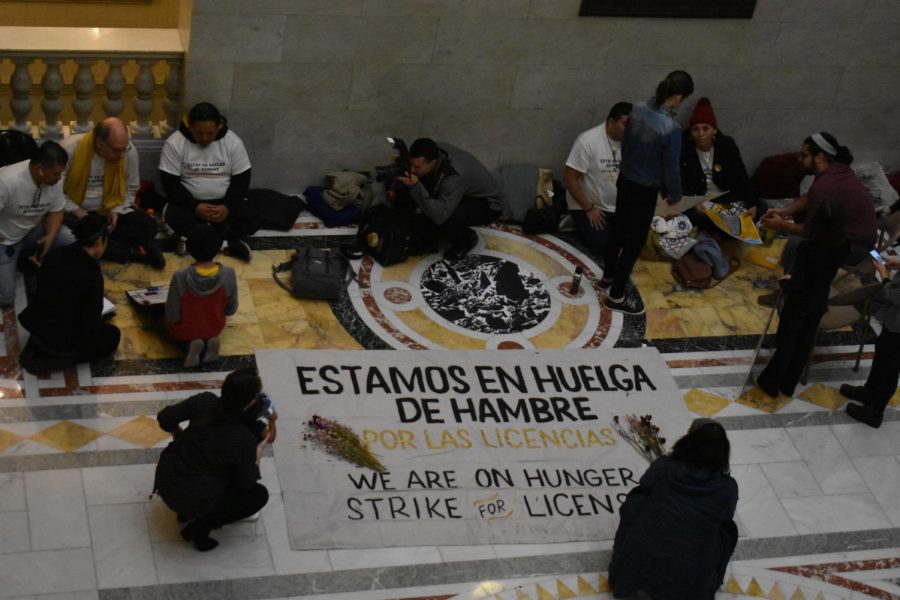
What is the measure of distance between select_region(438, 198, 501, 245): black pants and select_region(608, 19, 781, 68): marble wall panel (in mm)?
1686

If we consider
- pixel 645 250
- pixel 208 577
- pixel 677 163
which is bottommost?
pixel 208 577

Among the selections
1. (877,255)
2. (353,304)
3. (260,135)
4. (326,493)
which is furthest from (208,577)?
(877,255)

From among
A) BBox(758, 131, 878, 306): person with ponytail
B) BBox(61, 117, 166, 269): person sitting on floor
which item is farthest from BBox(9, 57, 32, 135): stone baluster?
BBox(758, 131, 878, 306): person with ponytail

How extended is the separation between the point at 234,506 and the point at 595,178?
14.9ft

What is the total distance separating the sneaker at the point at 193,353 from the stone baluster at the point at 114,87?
7.71ft

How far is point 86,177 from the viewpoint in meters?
8.97

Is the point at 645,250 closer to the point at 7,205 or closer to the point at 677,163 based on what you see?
the point at 677,163

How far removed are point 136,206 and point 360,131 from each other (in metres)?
1.92

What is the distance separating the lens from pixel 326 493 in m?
7.77

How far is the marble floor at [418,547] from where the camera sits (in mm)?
7242

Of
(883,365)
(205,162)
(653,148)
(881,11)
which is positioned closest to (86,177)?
(205,162)

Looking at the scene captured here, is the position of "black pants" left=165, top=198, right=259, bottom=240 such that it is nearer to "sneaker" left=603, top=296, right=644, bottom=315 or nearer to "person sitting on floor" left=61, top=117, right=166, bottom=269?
"person sitting on floor" left=61, top=117, right=166, bottom=269

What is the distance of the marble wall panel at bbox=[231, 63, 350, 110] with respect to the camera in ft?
32.1

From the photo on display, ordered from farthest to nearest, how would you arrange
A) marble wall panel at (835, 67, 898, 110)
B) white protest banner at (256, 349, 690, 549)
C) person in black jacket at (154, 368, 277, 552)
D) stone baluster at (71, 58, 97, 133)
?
1. marble wall panel at (835, 67, 898, 110)
2. stone baluster at (71, 58, 97, 133)
3. white protest banner at (256, 349, 690, 549)
4. person in black jacket at (154, 368, 277, 552)
